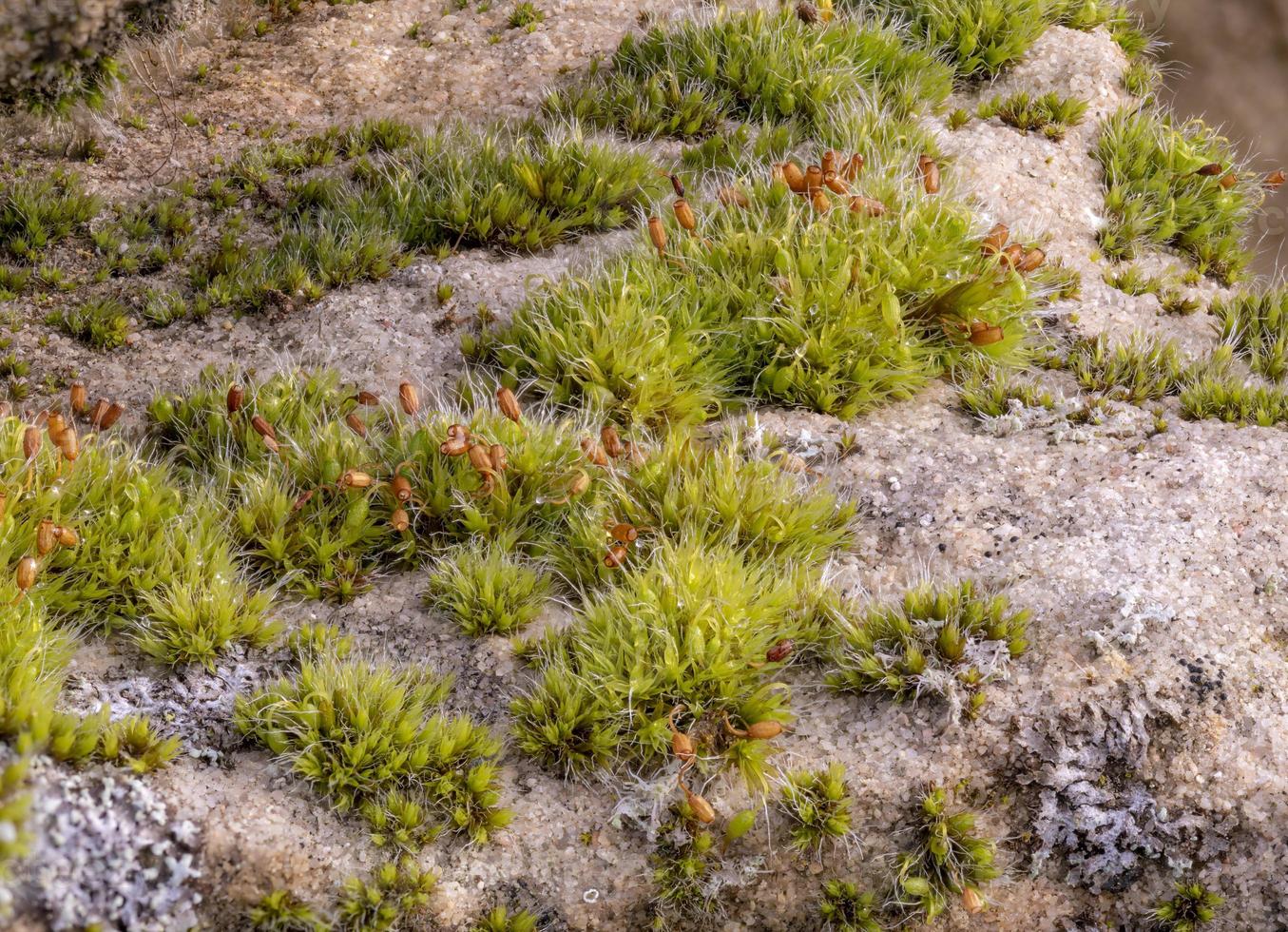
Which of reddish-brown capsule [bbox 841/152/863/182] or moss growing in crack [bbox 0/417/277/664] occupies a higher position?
reddish-brown capsule [bbox 841/152/863/182]

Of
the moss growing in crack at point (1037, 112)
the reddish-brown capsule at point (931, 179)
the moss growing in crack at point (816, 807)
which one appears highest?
the moss growing in crack at point (1037, 112)

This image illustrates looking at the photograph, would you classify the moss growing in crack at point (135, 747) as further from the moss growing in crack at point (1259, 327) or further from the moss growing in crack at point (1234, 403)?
the moss growing in crack at point (1259, 327)

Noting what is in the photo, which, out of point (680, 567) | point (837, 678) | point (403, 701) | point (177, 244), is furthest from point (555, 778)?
point (177, 244)

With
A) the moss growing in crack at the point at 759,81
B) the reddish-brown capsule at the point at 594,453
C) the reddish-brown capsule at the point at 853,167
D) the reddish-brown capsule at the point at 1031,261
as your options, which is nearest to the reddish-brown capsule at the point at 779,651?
the reddish-brown capsule at the point at 594,453

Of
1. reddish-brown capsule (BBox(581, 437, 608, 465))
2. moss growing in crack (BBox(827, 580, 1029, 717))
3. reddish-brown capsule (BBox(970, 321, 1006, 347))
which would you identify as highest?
reddish-brown capsule (BBox(970, 321, 1006, 347))

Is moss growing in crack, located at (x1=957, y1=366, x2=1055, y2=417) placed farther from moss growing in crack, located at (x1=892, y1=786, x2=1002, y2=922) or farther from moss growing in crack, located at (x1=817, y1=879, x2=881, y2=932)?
moss growing in crack, located at (x1=817, y1=879, x2=881, y2=932)

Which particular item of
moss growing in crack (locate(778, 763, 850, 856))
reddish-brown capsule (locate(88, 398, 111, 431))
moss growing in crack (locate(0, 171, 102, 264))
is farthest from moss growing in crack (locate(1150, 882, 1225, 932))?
moss growing in crack (locate(0, 171, 102, 264))
